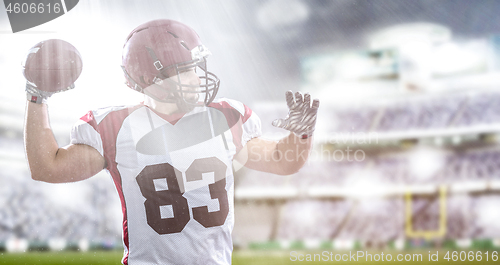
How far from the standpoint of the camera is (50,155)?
2.19 feet

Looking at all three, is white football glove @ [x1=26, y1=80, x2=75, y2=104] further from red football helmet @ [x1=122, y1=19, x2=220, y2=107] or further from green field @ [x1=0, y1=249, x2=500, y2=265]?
green field @ [x1=0, y1=249, x2=500, y2=265]

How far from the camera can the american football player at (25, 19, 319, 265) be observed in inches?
27.2

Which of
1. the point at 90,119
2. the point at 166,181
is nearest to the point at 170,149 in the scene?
the point at 166,181

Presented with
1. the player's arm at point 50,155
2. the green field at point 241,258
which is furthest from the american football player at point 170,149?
the green field at point 241,258

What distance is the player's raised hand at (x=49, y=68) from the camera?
2.36 feet

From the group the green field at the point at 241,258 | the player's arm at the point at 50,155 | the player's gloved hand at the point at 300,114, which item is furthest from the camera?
the green field at the point at 241,258

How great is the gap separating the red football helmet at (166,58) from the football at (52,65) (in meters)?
0.13

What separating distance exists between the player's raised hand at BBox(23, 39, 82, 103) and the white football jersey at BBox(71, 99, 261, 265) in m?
0.11

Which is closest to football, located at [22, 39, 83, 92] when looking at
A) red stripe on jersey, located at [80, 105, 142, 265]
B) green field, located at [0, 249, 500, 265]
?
red stripe on jersey, located at [80, 105, 142, 265]

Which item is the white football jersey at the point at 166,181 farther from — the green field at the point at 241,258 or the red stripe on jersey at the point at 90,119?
the green field at the point at 241,258

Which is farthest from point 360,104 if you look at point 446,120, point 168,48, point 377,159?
point 168,48

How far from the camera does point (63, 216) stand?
12.6ft

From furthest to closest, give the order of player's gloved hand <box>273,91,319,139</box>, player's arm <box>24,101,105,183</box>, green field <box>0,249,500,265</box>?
green field <box>0,249,500,265</box>
player's gloved hand <box>273,91,319,139</box>
player's arm <box>24,101,105,183</box>

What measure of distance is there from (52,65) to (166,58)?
267 mm
